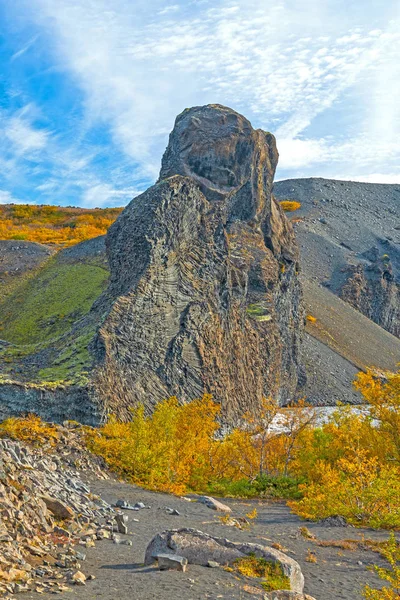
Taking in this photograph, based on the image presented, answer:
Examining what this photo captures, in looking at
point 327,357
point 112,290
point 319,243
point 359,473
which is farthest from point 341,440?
point 319,243

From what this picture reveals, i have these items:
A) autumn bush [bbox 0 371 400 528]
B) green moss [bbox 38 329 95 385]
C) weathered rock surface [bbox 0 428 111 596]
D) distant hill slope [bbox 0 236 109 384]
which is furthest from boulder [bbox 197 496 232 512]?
distant hill slope [bbox 0 236 109 384]

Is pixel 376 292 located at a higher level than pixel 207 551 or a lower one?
higher

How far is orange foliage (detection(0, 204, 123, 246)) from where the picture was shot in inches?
5162

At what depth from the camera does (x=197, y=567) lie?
13617 millimetres

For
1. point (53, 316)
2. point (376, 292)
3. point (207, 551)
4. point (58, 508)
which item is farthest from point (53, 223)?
point (207, 551)

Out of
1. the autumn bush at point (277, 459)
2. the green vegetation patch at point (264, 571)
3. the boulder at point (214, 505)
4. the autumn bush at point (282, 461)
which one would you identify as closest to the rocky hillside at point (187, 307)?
the autumn bush at point (277, 459)

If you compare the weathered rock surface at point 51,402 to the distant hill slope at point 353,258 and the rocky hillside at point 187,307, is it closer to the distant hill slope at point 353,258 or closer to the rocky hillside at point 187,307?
the rocky hillside at point 187,307

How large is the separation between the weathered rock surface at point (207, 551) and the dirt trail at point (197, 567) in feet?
1.24

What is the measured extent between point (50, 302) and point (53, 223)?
3007 inches

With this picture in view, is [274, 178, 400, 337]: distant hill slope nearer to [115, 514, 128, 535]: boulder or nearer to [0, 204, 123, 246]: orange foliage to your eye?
[0, 204, 123, 246]: orange foliage

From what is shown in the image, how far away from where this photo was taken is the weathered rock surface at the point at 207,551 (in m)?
13.9

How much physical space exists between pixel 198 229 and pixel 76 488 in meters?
38.7

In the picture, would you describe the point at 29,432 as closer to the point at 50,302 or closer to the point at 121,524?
the point at 121,524

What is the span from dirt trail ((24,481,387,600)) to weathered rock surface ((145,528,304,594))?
0.38m
